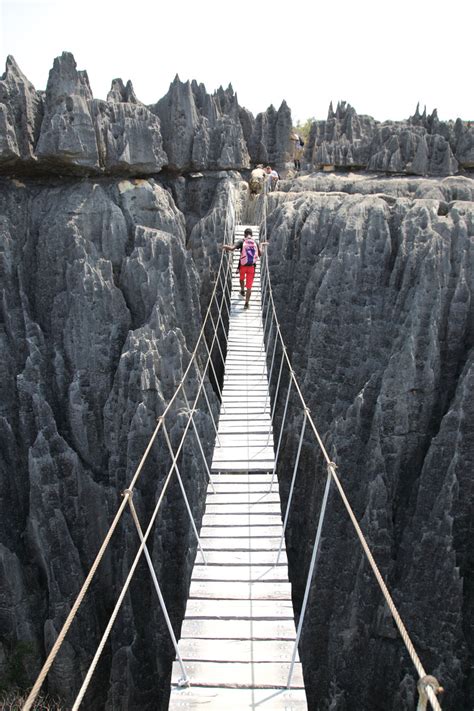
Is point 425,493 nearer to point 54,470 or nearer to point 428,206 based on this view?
point 428,206

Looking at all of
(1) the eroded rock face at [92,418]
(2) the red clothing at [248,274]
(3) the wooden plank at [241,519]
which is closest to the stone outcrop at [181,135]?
(1) the eroded rock face at [92,418]

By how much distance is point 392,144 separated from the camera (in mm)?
15055

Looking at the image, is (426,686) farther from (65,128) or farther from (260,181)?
(260,181)

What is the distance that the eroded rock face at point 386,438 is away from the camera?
7977 mm

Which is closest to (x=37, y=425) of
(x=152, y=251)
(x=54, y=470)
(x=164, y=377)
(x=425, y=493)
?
(x=54, y=470)

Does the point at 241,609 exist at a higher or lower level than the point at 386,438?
higher

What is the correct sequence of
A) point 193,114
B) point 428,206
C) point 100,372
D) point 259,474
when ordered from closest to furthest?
point 259,474 → point 428,206 → point 100,372 → point 193,114

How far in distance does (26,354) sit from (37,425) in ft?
4.76

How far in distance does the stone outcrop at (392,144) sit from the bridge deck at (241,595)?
35.4 ft

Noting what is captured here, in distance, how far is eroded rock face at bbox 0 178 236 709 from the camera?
9.43m

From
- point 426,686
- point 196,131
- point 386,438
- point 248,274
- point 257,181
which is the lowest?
point 386,438

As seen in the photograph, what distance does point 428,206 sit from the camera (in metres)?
9.70

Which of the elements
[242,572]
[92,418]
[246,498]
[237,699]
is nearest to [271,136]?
[92,418]

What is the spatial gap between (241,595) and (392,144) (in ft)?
45.7
